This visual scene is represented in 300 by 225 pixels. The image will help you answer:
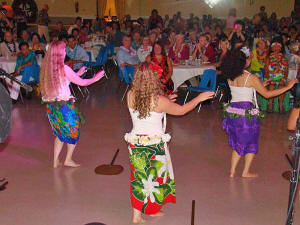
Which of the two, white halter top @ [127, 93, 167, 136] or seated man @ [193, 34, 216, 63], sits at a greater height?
seated man @ [193, 34, 216, 63]

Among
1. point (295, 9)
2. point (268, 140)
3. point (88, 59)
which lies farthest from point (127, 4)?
point (268, 140)

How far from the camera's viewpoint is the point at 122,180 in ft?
13.6

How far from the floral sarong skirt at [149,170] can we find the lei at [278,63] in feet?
13.2

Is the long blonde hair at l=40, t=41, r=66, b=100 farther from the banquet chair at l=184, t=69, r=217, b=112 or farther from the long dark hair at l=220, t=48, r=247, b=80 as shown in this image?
the banquet chair at l=184, t=69, r=217, b=112

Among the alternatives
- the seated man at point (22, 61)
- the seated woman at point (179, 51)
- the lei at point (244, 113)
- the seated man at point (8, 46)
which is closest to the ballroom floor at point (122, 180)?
the lei at point (244, 113)

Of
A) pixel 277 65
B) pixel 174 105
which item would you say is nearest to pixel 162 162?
pixel 174 105

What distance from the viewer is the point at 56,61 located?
414 centimetres

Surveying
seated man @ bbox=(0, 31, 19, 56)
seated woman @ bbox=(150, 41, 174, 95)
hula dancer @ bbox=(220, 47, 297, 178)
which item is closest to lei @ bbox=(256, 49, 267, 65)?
seated woman @ bbox=(150, 41, 174, 95)

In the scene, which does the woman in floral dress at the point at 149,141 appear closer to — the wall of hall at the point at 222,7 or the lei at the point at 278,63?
the lei at the point at 278,63

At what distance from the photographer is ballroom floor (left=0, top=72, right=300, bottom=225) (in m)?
3.46

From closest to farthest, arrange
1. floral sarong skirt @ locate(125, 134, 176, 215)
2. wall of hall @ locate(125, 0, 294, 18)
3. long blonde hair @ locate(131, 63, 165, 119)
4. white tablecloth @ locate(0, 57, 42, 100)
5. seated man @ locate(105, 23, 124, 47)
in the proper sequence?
long blonde hair @ locate(131, 63, 165, 119) < floral sarong skirt @ locate(125, 134, 176, 215) < white tablecloth @ locate(0, 57, 42, 100) < seated man @ locate(105, 23, 124, 47) < wall of hall @ locate(125, 0, 294, 18)

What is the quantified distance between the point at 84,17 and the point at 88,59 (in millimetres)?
8462

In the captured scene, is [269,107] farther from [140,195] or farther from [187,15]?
[187,15]

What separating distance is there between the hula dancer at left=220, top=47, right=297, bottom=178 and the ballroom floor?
431 millimetres
